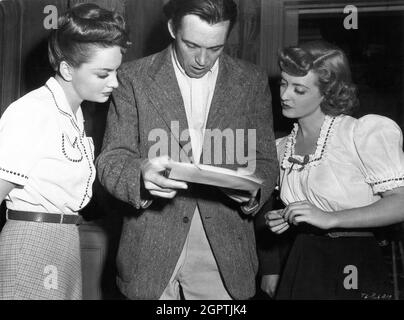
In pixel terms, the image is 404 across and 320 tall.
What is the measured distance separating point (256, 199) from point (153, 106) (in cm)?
45

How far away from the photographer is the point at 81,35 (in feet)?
5.59

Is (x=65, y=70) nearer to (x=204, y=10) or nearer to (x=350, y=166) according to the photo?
(x=204, y=10)

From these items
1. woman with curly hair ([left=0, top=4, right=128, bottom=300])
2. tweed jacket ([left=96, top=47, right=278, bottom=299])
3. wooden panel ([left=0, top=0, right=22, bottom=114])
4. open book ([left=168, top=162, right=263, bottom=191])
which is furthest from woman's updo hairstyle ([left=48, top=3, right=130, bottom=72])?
wooden panel ([left=0, top=0, right=22, bottom=114])

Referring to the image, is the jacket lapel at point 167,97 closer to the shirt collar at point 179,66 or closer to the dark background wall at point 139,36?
the shirt collar at point 179,66

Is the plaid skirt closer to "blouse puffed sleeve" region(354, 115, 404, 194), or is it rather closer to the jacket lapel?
the jacket lapel

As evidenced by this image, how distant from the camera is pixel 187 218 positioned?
1.73m

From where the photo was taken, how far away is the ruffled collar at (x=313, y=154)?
1.87m

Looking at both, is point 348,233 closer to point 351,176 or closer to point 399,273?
point 351,176

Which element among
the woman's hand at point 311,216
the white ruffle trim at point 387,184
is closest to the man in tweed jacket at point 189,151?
the woman's hand at point 311,216

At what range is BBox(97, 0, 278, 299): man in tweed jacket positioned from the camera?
5.68 feet

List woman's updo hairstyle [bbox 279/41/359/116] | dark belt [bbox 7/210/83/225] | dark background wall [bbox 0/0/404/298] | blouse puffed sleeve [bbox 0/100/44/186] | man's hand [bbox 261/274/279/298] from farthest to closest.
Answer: dark background wall [bbox 0/0/404/298], man's hand [bbox 261/274/279/298], woman's updo hairstyle [bbox 279/41/359/116], dark belt [bbox 7/210/83/225], blouse puffed sleeve [bbox 0/100/44/186]

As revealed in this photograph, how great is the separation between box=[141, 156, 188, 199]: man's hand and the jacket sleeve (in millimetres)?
65
